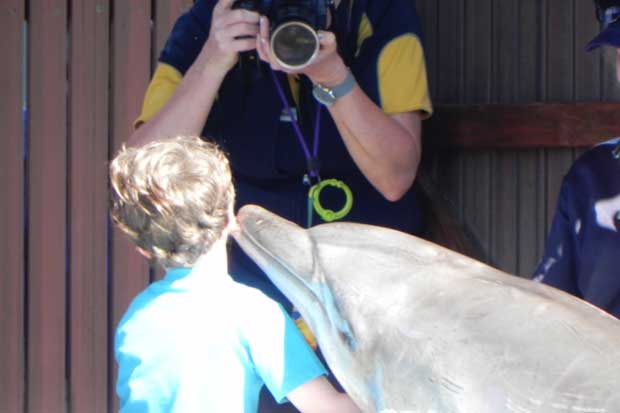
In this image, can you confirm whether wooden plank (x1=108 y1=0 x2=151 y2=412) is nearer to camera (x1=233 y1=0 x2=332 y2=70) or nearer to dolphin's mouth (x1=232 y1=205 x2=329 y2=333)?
camera (x1=233 y1=0 x2=332 y2=70)

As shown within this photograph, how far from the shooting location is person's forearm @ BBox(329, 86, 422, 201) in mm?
2406

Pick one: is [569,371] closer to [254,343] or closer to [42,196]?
[254,343]

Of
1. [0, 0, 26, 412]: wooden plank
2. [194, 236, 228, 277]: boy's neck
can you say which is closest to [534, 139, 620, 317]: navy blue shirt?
[194, 236, 228, 277]: boy's neck

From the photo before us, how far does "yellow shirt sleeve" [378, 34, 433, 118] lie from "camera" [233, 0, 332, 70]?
237 millimetres

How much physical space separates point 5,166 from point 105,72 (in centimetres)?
51

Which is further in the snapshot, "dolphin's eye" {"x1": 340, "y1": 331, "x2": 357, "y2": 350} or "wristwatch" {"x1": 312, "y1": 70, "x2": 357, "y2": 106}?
"wristwatch" {"x1": 312, "y1": 70, "x2": 357, "y2": 106}

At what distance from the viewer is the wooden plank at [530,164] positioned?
3.49 meters

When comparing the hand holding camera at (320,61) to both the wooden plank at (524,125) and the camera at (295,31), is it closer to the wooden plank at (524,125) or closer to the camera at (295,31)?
the camera at (295,31)

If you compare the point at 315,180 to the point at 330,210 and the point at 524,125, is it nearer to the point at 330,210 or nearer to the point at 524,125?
the point at 330,210

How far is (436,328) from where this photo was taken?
122 centimetres

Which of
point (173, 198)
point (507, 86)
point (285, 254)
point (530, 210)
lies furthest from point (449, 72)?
point (285, 254)

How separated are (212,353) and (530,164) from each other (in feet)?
5.77

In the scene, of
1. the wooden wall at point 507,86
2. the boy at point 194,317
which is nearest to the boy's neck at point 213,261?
the boy at point 194,317

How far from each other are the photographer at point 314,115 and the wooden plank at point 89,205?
51.2 inches
